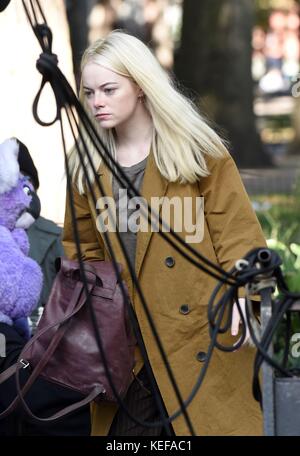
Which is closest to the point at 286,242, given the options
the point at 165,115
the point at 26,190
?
the point at 26,190

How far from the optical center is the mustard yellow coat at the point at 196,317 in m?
3.88

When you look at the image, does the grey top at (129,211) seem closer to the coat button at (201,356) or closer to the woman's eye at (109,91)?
the woman's eye at (109,91)

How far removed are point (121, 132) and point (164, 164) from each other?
0.24 meters

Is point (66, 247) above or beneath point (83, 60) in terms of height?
beneath

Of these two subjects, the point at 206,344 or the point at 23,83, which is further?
the point at 23,83

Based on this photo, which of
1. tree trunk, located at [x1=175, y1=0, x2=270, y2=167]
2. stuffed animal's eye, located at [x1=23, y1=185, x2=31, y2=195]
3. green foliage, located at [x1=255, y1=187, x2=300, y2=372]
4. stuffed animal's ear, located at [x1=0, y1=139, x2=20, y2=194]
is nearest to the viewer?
stuffed animal's ear, located at [x1=0, y1=139, x2=20, y2=194]

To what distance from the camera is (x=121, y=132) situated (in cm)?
402

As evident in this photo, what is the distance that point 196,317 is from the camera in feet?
12.8

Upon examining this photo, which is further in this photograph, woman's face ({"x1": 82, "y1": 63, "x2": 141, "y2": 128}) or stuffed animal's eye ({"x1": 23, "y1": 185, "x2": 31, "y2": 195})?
stuffed animal's eye ({"x1": 23, "y1": 185, "x2": 31, "y2": 195})

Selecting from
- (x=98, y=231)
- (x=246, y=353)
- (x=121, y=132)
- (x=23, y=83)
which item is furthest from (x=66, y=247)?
(x=23, y=83)

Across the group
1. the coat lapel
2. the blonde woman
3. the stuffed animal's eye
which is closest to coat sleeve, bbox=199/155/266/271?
the blonde woman

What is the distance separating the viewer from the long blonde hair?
3.84 meters

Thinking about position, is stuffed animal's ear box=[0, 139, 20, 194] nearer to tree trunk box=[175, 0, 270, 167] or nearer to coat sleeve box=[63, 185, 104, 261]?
coat sleeve box=[63, 185, 104, 261]

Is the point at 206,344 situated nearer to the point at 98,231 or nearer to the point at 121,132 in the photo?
the point at 98,231
